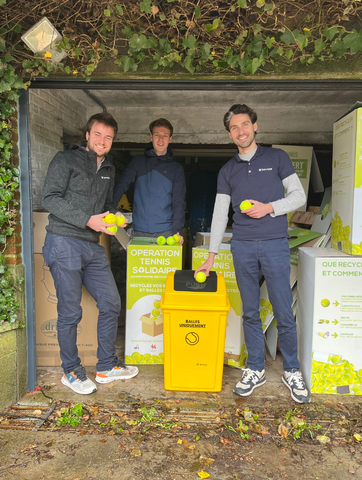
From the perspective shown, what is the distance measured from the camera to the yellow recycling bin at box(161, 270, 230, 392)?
2.64 m

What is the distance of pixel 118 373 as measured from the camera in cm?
294

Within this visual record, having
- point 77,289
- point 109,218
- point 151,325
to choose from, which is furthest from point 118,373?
point 109,218

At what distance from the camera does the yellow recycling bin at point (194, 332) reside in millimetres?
2643

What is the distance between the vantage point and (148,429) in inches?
92.0

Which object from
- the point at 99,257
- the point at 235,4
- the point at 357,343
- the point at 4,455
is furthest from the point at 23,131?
the point at 357,343

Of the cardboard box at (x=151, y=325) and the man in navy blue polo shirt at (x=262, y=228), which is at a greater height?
the man in navy blue polo shirt at (x=262, y=228)

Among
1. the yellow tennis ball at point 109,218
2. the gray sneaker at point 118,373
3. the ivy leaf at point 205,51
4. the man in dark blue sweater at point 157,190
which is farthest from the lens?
the man in dark blue sweater at point 157,190

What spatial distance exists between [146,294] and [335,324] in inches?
58.5

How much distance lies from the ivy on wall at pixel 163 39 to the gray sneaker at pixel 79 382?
0.62 m

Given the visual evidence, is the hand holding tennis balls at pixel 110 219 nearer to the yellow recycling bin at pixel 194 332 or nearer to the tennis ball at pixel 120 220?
the tennis ball at pixel 120 220

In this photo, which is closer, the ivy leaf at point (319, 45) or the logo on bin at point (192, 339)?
the ivy leaf at point (319, 45)

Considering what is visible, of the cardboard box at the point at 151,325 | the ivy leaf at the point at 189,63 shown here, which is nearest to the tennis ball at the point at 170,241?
the cardboard box at the point at 151,325

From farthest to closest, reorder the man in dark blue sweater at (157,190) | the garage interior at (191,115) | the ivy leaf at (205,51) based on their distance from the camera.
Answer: the garage interior at (191,115), the man in dark blue sweater at (157,190), the ivy leaf at (205,51)

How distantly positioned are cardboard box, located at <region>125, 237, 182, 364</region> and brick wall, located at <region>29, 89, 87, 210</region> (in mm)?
1206
